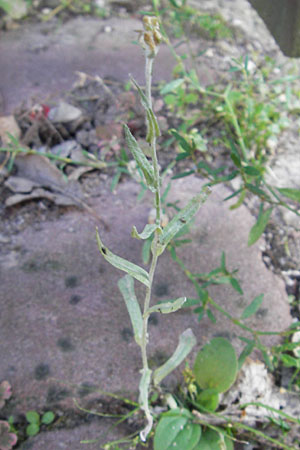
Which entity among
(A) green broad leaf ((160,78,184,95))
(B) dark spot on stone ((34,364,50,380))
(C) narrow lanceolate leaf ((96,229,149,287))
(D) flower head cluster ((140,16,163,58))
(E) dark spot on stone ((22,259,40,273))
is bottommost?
(B) dark spot on stone ((34,364,50,380))

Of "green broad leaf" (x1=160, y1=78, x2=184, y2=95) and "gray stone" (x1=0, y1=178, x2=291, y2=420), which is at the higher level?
"green broad leaf" (x1=160, y1=78, x2=184, y2=95)

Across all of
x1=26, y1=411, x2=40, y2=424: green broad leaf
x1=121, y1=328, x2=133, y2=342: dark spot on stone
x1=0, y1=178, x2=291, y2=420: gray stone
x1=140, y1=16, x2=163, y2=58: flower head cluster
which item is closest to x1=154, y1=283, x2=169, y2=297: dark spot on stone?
x1=0, y1=178, x2=291, y2=420: gray stone

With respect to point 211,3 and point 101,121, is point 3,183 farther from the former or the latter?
point 211,3

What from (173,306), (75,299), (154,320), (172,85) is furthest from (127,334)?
(172,85)

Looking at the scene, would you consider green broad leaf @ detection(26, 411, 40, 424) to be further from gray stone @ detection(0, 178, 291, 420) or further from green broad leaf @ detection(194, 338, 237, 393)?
green broad leaf @ detection(194, 338, 237, 393)

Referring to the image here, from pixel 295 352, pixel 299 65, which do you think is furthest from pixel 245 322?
pixel 299 65

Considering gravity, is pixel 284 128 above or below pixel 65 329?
above

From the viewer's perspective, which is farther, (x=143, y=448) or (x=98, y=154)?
(x=98, y=154)

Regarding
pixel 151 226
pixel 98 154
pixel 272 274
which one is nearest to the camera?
pixel 151 226
